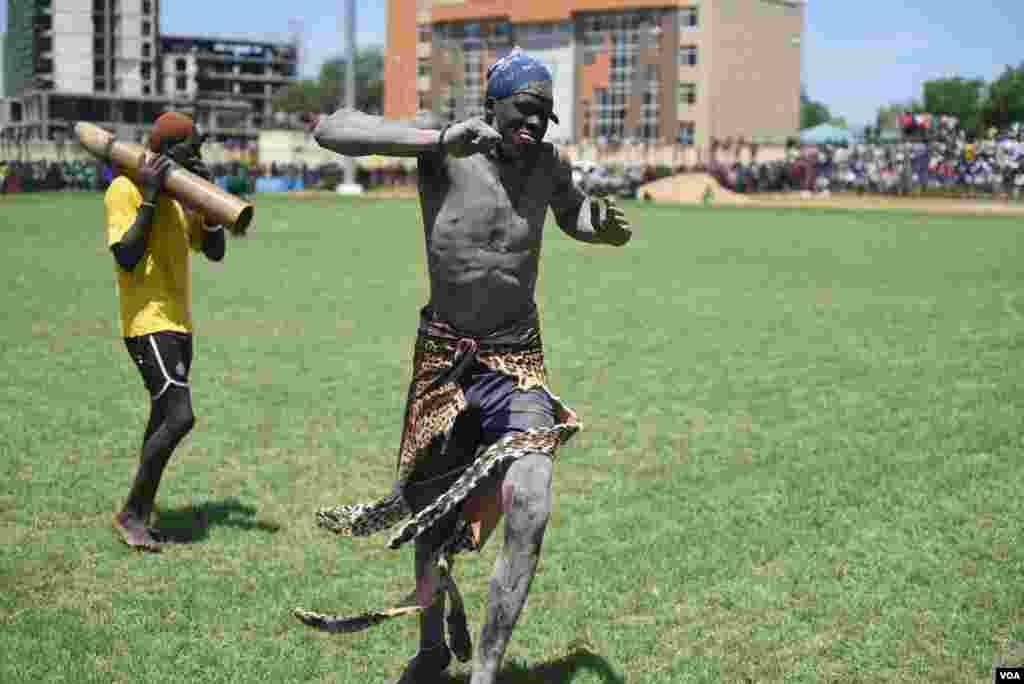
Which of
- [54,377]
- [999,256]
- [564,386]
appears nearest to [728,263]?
[999,256]

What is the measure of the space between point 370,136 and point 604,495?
372 cm

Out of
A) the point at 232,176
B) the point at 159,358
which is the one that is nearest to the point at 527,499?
the point at 159,358

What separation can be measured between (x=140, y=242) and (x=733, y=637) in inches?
136

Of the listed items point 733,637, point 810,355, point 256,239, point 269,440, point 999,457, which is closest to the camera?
point 733,637

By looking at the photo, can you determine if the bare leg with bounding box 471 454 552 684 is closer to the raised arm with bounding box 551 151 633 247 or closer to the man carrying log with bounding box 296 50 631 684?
the man carrying log with bounding box 296 50 631 684

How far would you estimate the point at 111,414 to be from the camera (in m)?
9.41

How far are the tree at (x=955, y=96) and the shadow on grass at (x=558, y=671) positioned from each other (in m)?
92.9

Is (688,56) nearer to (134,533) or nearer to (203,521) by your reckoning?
(203,521)

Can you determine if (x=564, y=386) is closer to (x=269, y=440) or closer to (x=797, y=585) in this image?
(x=269, y=440)

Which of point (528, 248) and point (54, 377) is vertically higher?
point (528, 248)

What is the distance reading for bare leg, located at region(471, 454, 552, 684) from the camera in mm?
4047

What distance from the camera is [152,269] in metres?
6.18

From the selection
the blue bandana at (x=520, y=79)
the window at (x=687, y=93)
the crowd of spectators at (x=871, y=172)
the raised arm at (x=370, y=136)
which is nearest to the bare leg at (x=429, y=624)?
the raised arm at (x=370, y=136)

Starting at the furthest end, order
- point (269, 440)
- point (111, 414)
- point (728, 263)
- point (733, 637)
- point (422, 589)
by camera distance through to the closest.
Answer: point (728, 263)
point (111, 414)
point (269, 440)
point (733, 637)
point (422, 589)
